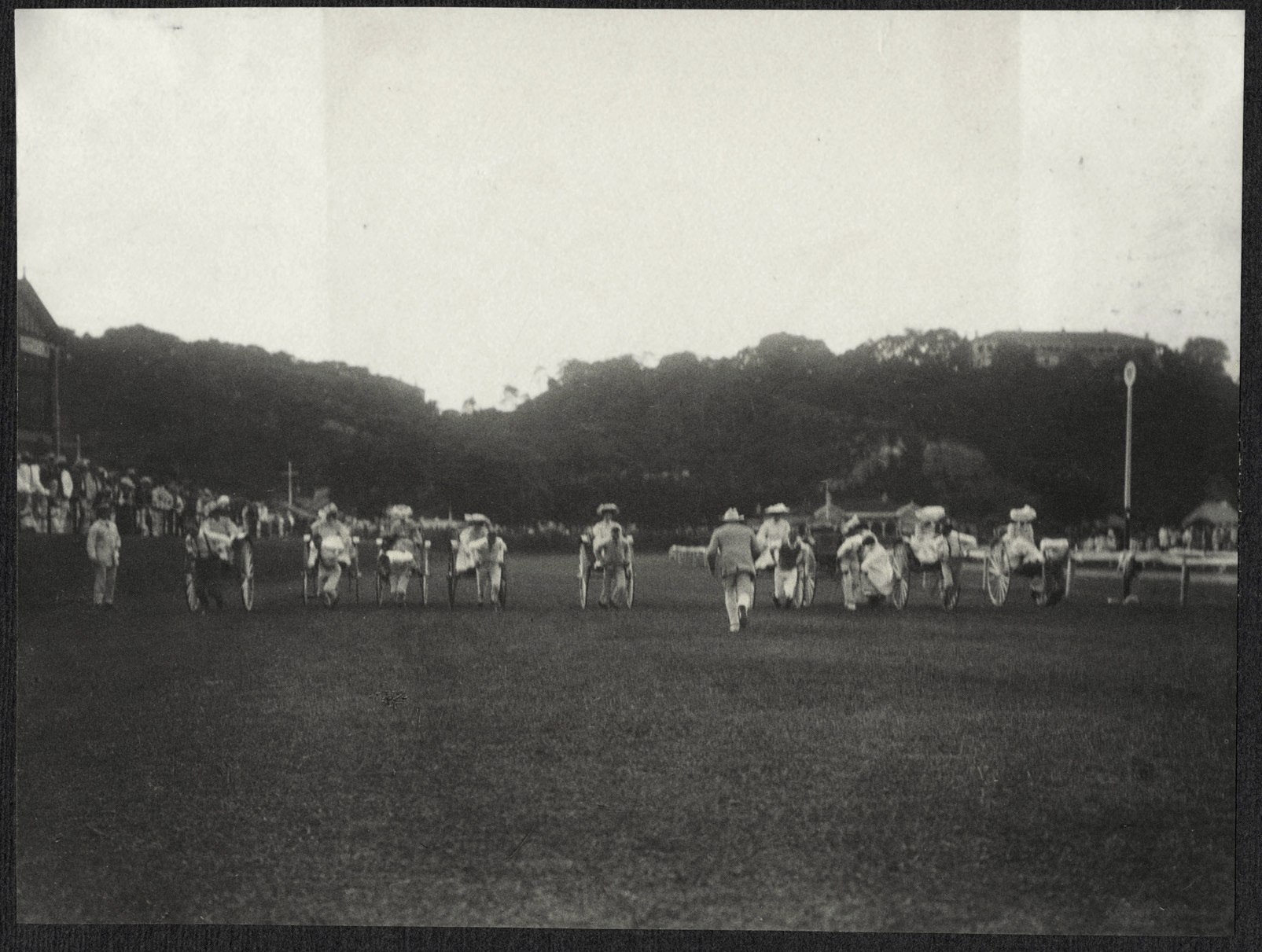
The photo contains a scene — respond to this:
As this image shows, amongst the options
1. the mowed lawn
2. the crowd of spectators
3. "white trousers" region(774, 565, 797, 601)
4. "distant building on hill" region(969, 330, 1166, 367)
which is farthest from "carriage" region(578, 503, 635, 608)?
"distant building on hill" region(969, 330, 1166, 367)

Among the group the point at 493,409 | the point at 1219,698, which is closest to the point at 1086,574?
the point at 1219,698

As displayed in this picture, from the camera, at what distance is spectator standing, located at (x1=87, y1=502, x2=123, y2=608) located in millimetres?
4527

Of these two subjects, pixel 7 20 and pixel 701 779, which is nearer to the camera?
pixel 701 779

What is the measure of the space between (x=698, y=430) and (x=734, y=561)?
25.0 inches

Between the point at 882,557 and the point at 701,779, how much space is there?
1.49 meters

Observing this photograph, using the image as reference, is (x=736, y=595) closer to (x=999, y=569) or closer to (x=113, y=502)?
(x=999, y=569)

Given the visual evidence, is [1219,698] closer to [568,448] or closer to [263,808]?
[568,448]

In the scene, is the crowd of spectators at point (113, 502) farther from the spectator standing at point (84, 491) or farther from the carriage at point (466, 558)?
the carriage at point (466, 558)

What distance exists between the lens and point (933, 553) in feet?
15.6

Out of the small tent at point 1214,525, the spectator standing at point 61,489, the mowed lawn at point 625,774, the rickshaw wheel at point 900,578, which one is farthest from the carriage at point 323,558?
the small tent at point 1214,525

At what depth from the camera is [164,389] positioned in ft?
14.7

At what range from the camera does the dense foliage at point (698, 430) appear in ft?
14.1

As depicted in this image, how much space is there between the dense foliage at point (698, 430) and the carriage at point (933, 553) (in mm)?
120

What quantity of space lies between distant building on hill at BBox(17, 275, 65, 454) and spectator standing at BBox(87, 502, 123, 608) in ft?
1.30
